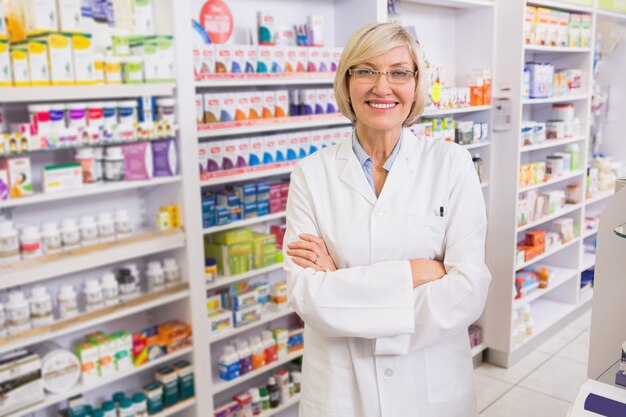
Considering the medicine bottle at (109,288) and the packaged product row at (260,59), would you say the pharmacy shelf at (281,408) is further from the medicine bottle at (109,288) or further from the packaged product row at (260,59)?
the packaged product row at (260,59)

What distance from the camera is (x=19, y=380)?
2461 mm

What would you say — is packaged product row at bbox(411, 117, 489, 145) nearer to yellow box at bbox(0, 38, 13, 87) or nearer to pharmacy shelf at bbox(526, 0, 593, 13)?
pharmacy shelf at bbox(526, 0, 593, 13)

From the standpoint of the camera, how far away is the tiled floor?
410 cm

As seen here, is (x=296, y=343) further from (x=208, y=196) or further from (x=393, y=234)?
(x=393, y=234)

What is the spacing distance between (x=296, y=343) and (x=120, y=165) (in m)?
1.59

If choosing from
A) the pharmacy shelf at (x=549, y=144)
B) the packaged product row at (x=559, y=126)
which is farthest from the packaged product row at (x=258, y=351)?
the packaged product row at (x=559, y=126)

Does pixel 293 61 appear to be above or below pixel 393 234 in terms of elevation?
above

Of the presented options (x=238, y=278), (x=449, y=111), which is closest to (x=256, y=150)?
(x=238, y=278)

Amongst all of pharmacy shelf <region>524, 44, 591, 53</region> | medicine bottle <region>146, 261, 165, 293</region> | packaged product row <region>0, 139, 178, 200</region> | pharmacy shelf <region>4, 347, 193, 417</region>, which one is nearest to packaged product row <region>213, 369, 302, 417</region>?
pharmacy shelf <region>4, 347, 193, 417</region>

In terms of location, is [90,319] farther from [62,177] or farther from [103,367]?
[62,177]

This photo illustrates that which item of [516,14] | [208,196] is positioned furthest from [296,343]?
[516,14]

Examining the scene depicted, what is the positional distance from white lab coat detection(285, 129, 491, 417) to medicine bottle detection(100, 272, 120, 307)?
1130mm

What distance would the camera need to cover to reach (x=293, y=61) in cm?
333

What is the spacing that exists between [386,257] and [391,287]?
0.48 ft
